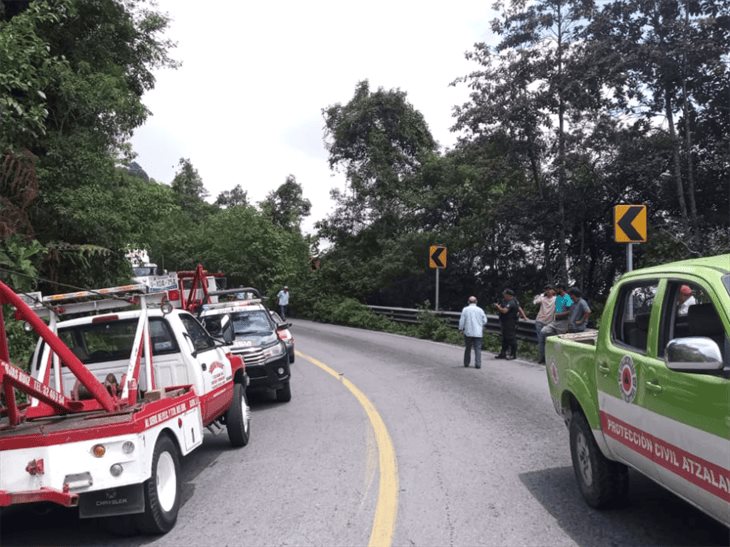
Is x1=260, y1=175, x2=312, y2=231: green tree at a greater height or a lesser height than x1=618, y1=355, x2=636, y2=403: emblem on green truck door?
greater

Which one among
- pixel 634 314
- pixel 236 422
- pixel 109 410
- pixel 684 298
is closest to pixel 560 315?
pixel 236 422

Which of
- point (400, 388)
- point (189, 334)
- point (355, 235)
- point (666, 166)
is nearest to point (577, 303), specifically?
point (400, 388)

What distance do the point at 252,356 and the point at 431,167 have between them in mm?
22743

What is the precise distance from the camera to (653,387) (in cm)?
428

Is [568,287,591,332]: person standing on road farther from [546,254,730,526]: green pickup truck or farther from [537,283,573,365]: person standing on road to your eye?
[546,254,730,526]: green pickup truck

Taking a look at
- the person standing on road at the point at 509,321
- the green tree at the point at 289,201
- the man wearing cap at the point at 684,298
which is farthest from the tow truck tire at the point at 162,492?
the green tree at the point at 289,201

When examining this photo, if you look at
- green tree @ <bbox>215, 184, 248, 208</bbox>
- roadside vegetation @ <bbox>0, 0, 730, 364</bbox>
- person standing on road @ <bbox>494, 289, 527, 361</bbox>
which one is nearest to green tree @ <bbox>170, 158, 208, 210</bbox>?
green tree @ <bbox>215, 184, 248, 208</bbox>

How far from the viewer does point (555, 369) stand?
20.8 ft

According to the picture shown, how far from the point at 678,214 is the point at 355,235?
1781cm

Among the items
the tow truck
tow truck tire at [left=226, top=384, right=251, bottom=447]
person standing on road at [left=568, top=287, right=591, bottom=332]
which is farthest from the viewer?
person standing on road at [left=568, top=287, right=591, bottom=332]

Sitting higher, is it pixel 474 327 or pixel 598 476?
pixel 474 327

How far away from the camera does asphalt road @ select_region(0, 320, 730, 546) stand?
502cm

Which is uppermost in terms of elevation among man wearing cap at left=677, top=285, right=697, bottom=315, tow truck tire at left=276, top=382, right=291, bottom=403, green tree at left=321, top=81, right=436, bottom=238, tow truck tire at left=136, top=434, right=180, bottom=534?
green tree at left=321, top=81, right=436, bottom=238

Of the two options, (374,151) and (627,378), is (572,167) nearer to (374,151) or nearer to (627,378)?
(374,151)
